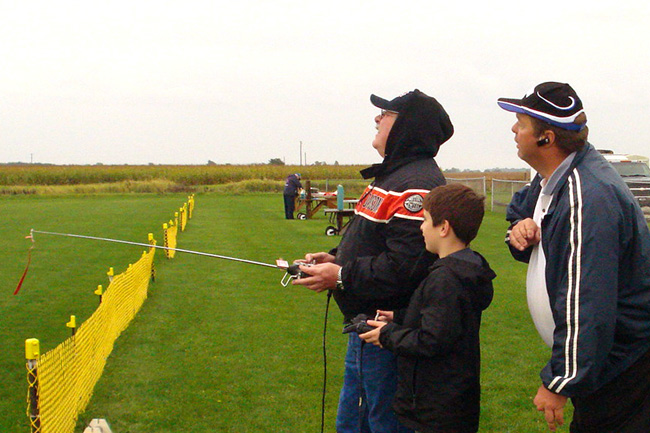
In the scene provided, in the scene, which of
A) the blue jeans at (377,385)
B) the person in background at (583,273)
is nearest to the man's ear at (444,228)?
the person in background at (583,273)

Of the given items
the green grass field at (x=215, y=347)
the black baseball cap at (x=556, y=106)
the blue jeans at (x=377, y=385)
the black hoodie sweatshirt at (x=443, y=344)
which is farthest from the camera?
the green grass field at (x=215, y=347)

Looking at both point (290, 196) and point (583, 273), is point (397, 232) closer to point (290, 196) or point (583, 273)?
point (583, 273)

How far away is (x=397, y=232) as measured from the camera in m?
3.21

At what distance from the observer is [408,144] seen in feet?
11.2

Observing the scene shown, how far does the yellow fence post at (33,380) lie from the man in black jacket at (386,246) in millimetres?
1769

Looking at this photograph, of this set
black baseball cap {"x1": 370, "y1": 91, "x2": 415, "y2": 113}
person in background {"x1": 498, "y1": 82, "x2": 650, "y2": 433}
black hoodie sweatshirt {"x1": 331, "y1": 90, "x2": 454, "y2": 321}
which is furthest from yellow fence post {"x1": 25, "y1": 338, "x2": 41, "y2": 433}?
person in background {"x1": 498, "y1": 82, "x2": 650, "y2": 433}

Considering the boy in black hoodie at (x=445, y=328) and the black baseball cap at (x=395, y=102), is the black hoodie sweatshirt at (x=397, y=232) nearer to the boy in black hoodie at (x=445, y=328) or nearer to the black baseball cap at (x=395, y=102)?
the black baseball cap at (x=395, y=102)

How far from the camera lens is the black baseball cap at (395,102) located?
3.42 m

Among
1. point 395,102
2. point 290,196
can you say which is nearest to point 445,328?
point 395,102

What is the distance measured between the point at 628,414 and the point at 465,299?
2.41 ft

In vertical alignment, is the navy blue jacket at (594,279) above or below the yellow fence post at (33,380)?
above

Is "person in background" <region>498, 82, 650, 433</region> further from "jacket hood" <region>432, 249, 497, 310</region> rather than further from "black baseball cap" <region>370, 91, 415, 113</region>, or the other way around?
"black baseball cap" <region>370, 91, 415, 113</region>

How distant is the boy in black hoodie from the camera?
297cm

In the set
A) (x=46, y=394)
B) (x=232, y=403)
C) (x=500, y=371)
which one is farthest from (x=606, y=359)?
(x=500, y=371)
